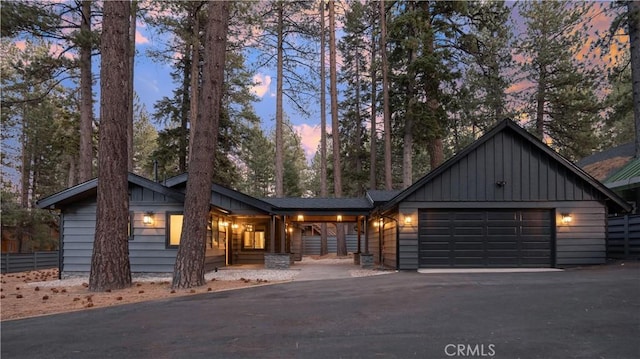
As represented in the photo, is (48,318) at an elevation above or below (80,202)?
below

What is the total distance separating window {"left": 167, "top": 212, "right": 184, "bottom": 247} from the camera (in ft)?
49.2

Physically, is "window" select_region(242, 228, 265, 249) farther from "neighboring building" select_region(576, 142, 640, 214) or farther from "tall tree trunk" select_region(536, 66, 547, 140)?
"tall tree trunk" select_region(536, 66, 547, 140)

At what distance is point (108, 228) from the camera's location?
9.97m

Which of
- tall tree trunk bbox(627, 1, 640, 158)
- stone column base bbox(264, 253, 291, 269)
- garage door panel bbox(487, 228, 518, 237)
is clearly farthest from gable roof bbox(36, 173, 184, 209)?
tall tree trunk bbox(627, 1, 640, 158)

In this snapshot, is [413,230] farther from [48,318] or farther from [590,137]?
[590,137]

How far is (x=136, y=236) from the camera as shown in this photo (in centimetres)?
1498

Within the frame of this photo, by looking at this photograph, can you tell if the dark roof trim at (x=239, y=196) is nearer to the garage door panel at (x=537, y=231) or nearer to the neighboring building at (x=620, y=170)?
the garage door panel at (x=537, y=231)

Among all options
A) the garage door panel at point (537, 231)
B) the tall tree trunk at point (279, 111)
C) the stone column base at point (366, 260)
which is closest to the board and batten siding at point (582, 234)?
the garage door panel at point (537, 231)

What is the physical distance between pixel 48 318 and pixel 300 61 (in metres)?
21.1

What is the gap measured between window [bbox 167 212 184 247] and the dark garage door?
8.23 meters

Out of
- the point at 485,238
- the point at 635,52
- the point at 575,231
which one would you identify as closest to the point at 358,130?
the point at 635,52

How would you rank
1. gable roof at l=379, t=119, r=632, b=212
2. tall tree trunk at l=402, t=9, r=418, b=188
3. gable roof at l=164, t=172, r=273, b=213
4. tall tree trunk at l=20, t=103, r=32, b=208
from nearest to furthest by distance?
gable roof at l=379, t=119, r=632, b=212 → gable roof at l=164, t=172, r=273, b=213 → tall tree trunk at l=402, t=9, r=418, b=188 → tall tree trunk at l=20, t=103, r=32, b=208

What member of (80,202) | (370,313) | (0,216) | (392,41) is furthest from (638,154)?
(0,216)

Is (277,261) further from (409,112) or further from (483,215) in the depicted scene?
(409,112)
